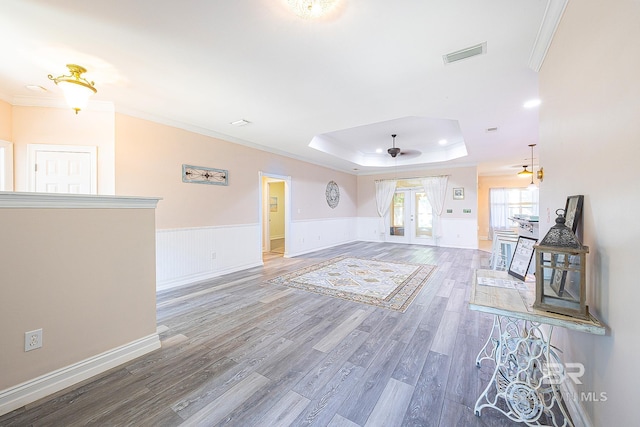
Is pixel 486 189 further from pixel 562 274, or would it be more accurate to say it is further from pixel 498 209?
pixel 562 274

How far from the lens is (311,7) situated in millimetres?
1728

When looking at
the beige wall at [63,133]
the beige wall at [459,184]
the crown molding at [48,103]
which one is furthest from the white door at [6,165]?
the beige wall at [459,184]

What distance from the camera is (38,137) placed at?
10.5ft

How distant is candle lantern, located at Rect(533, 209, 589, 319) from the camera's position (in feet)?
3.73

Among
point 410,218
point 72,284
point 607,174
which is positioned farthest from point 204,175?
point 410,218

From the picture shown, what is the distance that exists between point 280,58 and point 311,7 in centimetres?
69

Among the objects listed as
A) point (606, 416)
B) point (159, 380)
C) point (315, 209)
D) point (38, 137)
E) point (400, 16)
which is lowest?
point (159, 380)

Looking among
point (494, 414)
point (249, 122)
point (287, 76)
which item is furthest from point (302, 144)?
point (494, 414)

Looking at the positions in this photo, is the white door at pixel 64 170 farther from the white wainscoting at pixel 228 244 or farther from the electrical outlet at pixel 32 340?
the electrical outlet at pixel 32 340

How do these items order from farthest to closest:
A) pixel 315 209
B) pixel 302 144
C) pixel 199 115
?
pixel 315 209, pixel 302 144, pixel 199 115

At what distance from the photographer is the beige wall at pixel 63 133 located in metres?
3.15

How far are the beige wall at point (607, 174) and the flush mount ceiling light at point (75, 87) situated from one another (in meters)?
3.97

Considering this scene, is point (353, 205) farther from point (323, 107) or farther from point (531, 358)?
point (531, 358)

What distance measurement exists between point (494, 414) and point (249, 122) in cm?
437
